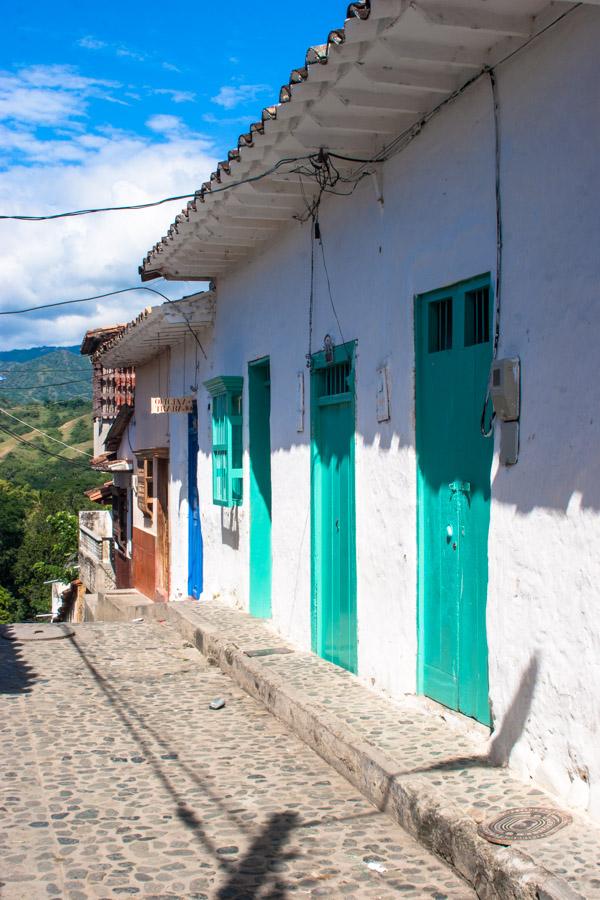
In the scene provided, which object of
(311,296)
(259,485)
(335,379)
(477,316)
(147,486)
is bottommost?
(147,486)

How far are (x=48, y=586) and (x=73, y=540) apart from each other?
8.04 meters

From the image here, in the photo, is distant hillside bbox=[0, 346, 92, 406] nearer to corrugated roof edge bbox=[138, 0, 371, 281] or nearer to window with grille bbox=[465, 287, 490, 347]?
corrugated roof edge bbox=[138, 0, 371, 281]

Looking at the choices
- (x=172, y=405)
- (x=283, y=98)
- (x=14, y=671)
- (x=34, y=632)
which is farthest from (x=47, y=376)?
(x=283, y=98)

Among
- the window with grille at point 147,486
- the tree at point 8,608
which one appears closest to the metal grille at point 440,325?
the window with grille at point 147,486

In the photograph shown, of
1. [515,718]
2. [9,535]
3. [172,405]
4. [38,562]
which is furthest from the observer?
[9,535]

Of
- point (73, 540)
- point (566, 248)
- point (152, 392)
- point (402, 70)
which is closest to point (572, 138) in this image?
point (566, 248)

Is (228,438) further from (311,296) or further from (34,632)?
(34,632)

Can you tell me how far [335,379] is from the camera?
7434 millimetres

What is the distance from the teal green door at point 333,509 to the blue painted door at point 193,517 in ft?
15.4

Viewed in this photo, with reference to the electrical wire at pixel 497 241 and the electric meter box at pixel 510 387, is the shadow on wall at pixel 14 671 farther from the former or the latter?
the electric meter box at pixel 510 387

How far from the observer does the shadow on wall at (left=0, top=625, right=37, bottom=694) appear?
24.9 feet

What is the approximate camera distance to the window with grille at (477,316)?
517 cm

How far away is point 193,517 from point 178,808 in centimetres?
788

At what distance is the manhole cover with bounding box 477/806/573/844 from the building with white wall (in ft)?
0.46
